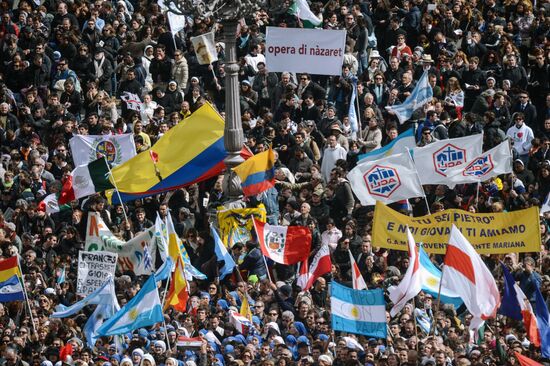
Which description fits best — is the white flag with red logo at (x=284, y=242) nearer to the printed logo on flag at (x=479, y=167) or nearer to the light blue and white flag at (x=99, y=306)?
the light blue and white flag at (x=99, y=306)

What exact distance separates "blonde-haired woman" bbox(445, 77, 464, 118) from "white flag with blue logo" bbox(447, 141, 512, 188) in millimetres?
3972

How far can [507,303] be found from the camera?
96.5 ft

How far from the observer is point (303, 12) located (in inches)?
1651

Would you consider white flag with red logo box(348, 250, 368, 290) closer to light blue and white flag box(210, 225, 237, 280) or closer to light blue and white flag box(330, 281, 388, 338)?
light blue and white flag box(330, 281, 388, 338)

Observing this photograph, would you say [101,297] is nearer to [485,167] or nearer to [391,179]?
[391,179]

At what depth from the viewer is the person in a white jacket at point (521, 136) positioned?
36.8 meters

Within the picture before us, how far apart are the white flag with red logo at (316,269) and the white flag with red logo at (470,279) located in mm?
4097

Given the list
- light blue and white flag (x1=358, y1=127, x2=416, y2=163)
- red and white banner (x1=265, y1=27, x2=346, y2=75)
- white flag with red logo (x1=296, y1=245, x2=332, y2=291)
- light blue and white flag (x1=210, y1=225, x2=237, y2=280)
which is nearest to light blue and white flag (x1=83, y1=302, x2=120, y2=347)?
light blue and white flag (x1=210, y1=225, x2=237, y2=280)

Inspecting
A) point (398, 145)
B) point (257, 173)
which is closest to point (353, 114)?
point (398, 145)

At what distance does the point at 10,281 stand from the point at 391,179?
5878 millimetres

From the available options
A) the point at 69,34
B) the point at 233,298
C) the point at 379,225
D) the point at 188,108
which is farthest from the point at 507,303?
the point at 69,34

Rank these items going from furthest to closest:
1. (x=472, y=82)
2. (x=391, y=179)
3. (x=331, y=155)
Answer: (x=472, y=82) → (x=331, y=155) → (x=391, y=179)

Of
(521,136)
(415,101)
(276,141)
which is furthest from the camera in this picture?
(415,101)

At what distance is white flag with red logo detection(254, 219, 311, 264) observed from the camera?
33219 millimetres
